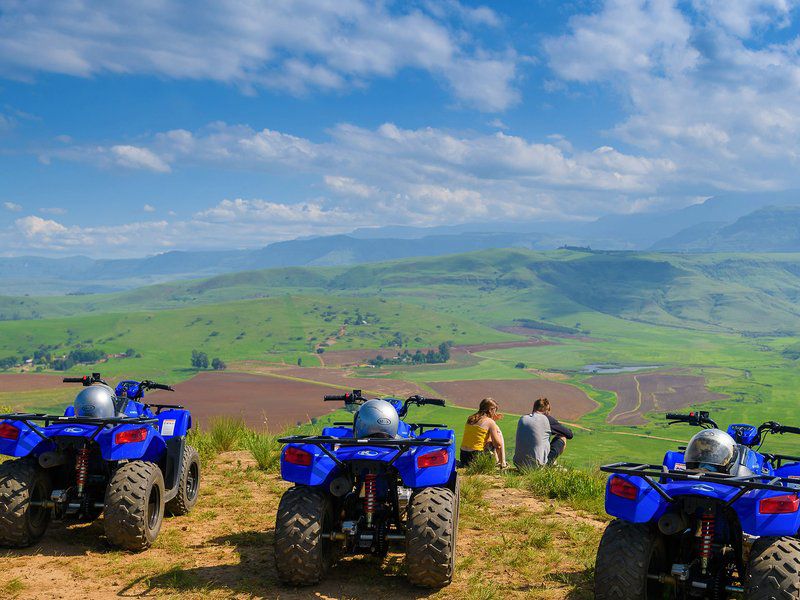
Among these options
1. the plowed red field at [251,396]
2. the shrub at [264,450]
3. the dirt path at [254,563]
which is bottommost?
the plowed red field at [251,396]

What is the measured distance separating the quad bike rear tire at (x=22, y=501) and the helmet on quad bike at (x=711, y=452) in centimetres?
751

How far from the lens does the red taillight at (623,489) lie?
6504 millimetres

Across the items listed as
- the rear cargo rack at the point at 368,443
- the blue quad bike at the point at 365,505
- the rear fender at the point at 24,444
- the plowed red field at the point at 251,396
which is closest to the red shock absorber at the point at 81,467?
the rear fender at the point at 24,444

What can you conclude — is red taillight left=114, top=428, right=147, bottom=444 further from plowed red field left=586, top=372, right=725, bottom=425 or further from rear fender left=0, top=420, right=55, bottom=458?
plowed red field left=586, top=372, right=725, bottom=425

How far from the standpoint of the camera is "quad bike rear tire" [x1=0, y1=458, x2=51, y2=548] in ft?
26.8

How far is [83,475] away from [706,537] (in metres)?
7.13

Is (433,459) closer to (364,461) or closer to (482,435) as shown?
(364,461)

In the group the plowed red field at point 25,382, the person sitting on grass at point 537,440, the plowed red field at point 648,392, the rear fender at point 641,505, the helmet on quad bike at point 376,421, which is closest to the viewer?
the rear fender at point 641,505

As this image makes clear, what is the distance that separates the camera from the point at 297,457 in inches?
301

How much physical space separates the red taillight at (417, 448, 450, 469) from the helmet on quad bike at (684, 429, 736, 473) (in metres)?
2.55

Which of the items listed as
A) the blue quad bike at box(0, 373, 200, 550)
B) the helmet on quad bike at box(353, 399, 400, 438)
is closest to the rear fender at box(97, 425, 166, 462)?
the blue quad bike at box(0, 373, 200, 550)

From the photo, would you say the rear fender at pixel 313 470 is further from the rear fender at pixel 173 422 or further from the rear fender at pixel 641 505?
the rear fender at pixel 173 422

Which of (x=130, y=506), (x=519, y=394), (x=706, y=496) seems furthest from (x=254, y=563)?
(x=519, y=394)

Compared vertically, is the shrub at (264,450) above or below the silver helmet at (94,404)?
below
